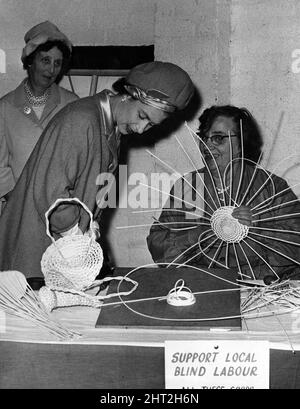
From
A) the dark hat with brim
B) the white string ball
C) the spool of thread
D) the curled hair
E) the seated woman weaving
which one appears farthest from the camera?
the curled hair

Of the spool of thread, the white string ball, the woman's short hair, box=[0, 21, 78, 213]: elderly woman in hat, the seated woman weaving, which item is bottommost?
the spool of thread

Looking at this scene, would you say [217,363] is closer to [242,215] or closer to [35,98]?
[242,215]

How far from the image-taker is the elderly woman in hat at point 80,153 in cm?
229

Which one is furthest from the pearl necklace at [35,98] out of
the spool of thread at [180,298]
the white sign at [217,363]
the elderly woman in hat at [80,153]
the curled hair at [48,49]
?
the white sign at [217,363]

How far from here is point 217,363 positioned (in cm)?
162

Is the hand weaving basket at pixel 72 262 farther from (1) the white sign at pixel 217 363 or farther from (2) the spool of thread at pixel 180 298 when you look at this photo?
(1) the white sign at pixel 217 363

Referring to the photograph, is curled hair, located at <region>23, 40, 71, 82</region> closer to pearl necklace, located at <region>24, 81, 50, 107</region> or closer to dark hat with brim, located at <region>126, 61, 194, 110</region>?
pearl necklace, located at <region>24, 81, 50, 107</region>

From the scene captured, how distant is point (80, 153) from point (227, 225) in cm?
61

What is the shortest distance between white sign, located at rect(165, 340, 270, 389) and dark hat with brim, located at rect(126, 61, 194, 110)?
0.91m

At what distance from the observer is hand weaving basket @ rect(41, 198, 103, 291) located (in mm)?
1834

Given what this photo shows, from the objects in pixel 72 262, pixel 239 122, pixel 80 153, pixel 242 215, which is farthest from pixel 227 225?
pixel 239 122

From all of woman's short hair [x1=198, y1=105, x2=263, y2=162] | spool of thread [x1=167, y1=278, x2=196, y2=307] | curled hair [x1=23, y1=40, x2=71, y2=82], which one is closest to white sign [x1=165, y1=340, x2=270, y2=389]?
spool of thread [x1=167, y1=278, x2=196, y2=307]

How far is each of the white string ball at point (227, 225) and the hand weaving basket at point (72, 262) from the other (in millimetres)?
381

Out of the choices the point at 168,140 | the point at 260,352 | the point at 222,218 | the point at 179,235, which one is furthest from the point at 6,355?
the point at 168,140
